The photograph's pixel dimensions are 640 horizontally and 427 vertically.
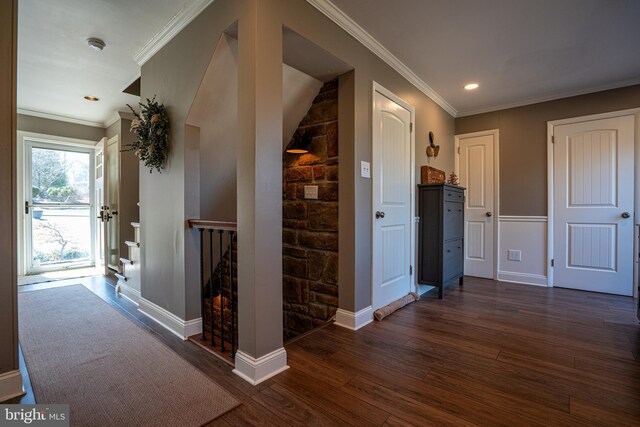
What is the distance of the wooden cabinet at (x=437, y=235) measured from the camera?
322cm

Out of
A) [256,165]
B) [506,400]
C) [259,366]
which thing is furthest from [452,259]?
[256,165]

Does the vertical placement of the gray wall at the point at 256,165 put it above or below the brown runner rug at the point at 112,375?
above

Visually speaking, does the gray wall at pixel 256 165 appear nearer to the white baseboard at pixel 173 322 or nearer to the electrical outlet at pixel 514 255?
the white baseboard at pixel 173 322

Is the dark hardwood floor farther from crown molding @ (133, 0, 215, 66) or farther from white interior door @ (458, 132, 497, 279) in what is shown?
crown molding @ (133, 0, 215, 66)

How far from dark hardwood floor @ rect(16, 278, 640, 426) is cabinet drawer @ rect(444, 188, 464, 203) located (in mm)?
1217

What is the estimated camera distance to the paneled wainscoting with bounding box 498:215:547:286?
3.81 meters

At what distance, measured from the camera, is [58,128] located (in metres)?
4.58

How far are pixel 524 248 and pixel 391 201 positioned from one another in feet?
7.66

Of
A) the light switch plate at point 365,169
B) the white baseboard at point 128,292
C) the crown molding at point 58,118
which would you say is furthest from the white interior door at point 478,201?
the crown molding at point 58,118

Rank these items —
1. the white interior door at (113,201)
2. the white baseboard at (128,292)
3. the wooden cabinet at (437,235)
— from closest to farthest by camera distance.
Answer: the white baseboard at (128,292) < the wooden cabinet at (437,235) < the white interior door at (113,201)

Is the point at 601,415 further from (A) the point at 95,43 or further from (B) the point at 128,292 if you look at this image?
(A) the point at 95,43

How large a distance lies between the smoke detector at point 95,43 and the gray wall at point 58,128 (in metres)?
2.81

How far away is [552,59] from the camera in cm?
281

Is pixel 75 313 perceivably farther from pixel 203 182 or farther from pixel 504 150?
pixel 504 150
